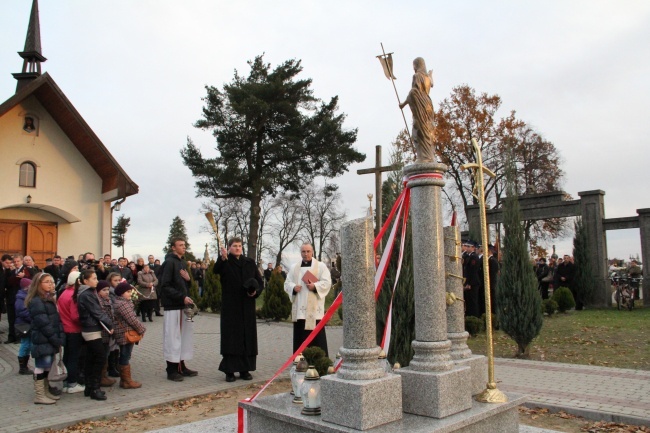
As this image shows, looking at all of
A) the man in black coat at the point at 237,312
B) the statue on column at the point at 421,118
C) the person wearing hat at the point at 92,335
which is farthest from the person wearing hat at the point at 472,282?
the person wearing hat at the point at 92,335

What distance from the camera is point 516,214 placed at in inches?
398

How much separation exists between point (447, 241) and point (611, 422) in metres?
2.72

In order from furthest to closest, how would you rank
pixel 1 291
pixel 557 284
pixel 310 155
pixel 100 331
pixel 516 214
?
pixel 310 155
pixel 557 284
pixel 1 291
pixel 516 214
pixel 100 331

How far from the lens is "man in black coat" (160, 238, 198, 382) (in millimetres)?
8336

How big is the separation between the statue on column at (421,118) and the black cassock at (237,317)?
4.14 meters

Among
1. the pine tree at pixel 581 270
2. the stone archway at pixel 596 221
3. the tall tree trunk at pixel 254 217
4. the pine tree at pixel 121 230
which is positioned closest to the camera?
the stone archway at pixel 596 221

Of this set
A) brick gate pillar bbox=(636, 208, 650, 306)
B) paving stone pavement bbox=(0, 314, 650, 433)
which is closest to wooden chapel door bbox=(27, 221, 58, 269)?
paving stone pavement bbox=(0, 314, 650, 433)

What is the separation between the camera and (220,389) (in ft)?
25.4

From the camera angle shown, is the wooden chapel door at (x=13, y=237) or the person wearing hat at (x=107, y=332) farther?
the wooden chapel door at (x=13, y=237)

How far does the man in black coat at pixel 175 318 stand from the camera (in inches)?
328

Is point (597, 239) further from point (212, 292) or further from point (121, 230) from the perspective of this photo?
point (121, 230)

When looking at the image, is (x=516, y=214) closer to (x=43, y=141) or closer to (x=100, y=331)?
(x=100, y=331)

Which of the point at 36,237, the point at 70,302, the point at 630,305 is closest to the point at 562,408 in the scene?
the point at 70,302

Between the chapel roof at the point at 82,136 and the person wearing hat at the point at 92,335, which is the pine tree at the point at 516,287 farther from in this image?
the chapel roof at the point at 82,136
